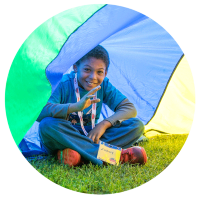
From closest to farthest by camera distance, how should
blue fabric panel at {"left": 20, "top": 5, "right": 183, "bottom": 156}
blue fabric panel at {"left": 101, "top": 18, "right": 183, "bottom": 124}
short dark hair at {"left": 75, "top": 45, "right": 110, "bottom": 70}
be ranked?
blue fabric panel at {"left": 20, "top": 5, "right": 183, "bottom": 156}, short dark hair at {"left": 75, "top": 45, "right": 110, "bottom": 70}, blue fabric panel at {"left": 101, "top": 18, "right": 183, "bottom": 124}

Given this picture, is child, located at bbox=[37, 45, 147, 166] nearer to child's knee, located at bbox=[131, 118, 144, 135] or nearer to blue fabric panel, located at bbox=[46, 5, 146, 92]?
child's knee, located at bbox=[131, 118, 144, 135]

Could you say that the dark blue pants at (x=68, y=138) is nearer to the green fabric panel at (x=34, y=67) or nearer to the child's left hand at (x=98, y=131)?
the child's left hand at (x=98, y=131)

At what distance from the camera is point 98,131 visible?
7.22 feet

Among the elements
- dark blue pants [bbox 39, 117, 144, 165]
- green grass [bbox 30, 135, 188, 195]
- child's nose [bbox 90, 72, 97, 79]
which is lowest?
green grass [bbox 30, 135, 188, 195]

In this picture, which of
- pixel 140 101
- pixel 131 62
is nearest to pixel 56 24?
pixel 131 62

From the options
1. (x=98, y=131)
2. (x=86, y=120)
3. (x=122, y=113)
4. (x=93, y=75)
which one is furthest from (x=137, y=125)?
(x=93, y=75)

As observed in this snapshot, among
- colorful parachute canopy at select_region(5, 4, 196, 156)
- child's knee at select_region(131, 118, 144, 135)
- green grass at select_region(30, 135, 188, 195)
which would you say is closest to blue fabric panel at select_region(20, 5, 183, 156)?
colorful parachute canopy at select_region(5, 4, 196, 156)

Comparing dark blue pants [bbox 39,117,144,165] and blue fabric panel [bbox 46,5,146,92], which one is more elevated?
blue fabric panel [bbox 46,5,146,92]

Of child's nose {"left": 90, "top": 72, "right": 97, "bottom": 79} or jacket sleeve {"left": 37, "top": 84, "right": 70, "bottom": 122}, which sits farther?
child's nose {"left": 90, "top": 72, "right": 97, "bottom": 79}

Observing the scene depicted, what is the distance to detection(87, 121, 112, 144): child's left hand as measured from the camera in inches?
86.3

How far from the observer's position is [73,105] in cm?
198

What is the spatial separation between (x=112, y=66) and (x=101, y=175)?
1.27 meters

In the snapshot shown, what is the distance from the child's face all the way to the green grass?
677 mm

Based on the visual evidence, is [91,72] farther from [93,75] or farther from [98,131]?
[98,131]
